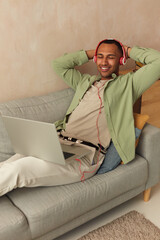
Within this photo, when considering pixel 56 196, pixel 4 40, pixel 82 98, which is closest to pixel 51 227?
pixel 56 196

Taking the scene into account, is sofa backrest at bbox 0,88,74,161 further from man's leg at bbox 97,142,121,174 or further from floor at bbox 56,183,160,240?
floor at bbox 56,183,160,240

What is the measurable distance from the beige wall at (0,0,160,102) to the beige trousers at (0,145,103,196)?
665 mm

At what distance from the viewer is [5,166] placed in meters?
1.60

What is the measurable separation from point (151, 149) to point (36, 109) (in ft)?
Result: 2.78

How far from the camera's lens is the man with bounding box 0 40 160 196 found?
1.79 meters

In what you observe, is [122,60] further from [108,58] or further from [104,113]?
[104,113]

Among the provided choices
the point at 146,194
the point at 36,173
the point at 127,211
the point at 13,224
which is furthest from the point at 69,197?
the point at 146,194

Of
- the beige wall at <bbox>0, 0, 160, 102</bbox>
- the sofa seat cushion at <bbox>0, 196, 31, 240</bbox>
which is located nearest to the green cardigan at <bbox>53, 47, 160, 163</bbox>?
the beige wall at <bbox>0, 0, 160, 102</bbox>

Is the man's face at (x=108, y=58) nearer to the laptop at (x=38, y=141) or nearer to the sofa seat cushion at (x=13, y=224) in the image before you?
the laptop at (x=38, y=141)

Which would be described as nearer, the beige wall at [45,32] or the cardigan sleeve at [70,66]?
the beige wall at [45,32]

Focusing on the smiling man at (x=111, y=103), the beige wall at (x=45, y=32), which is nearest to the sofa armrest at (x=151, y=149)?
the smiling man at (x=111, y=103)

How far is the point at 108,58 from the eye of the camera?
79.6 inches

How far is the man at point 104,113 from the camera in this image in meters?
1.79

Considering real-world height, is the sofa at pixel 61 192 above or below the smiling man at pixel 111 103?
below
